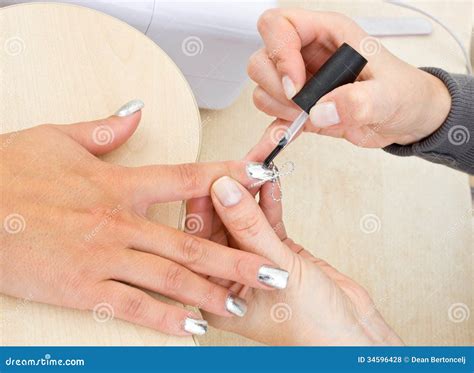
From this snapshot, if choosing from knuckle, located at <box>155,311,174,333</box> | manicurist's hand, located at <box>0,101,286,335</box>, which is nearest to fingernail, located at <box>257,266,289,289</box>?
manicurist's hand, located at <box>0,101,286,335</box>

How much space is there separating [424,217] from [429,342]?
310 millimetres

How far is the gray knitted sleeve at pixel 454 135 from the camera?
0.91 meters

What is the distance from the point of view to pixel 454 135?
94 centimetres

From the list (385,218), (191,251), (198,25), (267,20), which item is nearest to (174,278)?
(191,251)

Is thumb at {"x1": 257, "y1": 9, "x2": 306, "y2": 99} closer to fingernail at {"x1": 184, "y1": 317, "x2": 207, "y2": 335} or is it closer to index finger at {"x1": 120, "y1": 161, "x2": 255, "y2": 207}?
index finger at {"x1": 120, "y1": 161, "x2": 255, "y2": 207}

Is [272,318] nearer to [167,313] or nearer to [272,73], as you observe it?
[167,313]

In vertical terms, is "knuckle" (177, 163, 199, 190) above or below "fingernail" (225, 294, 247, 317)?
above

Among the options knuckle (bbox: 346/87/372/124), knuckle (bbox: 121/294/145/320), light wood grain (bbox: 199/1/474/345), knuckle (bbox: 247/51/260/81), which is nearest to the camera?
knuckle (bbox: 121/294/145/320)

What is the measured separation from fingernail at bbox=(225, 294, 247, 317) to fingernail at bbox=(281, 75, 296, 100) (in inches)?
11.2

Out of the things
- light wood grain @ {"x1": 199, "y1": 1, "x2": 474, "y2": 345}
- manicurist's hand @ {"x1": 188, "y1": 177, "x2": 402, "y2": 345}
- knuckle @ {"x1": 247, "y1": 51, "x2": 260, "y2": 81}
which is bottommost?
light wood grain @ {"x1": 199, "y1": 1, "x2": 474, "y2": 345}

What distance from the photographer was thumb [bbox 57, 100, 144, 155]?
0.70 metres

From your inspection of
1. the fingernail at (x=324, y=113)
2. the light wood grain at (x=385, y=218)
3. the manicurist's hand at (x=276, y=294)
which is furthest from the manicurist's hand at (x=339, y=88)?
the light wood grain at (x=385, y=218)

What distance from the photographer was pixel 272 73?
82cm

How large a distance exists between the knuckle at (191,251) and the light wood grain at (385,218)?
685 mm
